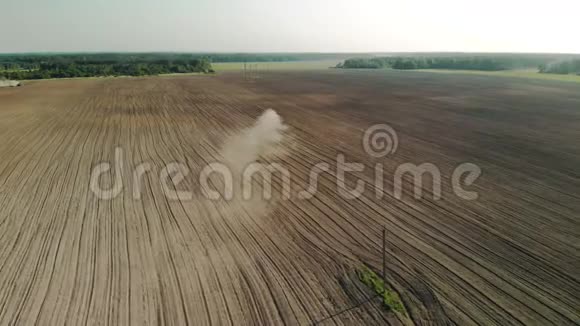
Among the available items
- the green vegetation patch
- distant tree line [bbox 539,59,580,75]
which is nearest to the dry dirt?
the green vegetation patch

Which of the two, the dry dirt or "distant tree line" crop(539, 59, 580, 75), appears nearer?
the dry dirt

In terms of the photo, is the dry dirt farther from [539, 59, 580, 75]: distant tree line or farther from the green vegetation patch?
[539, 59, 580, 75]: distant tree line

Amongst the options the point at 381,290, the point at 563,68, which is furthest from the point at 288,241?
the point at 563,68

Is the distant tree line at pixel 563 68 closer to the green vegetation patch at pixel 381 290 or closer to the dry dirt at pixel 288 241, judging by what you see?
the dry dirt at pixel 288 241

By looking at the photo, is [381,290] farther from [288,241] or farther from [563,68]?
[563,68]

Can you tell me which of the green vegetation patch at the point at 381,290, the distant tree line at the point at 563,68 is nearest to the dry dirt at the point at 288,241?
the green vegetation patch at the point at 381,290
